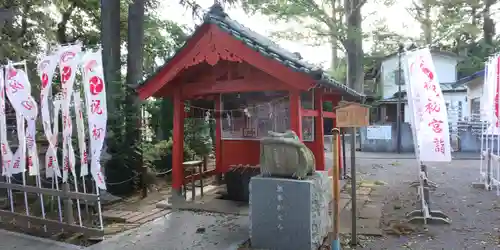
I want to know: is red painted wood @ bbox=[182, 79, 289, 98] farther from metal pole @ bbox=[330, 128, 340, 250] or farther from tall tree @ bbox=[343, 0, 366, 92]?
tall tree @ bbox=[343, 0, 366, 92]

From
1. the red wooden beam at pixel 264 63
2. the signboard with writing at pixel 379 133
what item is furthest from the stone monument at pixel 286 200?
the signboard with writing at pixel 379 133

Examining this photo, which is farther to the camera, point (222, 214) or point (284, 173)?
point (222, 214)

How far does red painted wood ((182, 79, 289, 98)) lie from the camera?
24.3 ft

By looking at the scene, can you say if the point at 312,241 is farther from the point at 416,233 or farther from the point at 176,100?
the point at 176,100

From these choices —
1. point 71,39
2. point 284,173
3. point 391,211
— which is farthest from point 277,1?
point 284,173

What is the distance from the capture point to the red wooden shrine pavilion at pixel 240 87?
22.2 feet

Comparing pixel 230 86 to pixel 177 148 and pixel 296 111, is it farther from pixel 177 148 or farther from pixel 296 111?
pixel 177 148

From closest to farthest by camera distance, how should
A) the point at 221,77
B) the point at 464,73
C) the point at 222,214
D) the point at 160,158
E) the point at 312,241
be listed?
1. the point at 312,241
2. the point at 222,214
3. the point at 221,77
4. the point at 160,158
5. the point at 464,73

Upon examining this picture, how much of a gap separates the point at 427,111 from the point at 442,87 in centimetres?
2230

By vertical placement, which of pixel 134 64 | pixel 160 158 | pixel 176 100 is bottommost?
pixel 160 158

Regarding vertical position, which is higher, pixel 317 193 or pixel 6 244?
pixel 317 193

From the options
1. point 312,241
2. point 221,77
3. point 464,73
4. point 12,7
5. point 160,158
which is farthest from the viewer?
point 464,73

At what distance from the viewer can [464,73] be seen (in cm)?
2838

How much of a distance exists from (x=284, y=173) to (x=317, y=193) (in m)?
0.58
